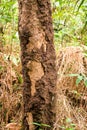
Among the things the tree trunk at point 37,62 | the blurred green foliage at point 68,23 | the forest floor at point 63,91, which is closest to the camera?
the tree trunk at point 37,62

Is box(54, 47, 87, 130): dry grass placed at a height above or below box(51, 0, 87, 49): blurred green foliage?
below

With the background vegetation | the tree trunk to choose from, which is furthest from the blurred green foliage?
the tree trunk

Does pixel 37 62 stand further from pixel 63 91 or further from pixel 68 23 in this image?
pixel 68 23

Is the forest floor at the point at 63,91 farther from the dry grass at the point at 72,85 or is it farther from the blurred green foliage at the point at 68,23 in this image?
the blurred green foliage at the point at 68,23

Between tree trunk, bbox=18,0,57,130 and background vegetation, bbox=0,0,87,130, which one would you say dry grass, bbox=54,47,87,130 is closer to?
background vegetation, bbox=0,0,87,130

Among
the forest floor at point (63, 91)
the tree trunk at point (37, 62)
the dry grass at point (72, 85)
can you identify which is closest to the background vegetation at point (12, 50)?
the forest floor at point (63, 91)

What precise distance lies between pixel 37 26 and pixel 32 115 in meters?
0.62

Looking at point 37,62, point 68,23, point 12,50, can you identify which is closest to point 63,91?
point 12,50

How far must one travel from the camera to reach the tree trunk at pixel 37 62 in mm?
1715

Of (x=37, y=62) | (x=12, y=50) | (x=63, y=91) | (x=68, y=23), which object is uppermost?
(x=68, y=23)

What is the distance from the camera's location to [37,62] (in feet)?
5.73

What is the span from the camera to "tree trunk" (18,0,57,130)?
1715 mm

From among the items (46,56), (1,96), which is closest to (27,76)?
(46,56)

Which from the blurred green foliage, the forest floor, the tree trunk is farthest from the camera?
the blurred green foliage
